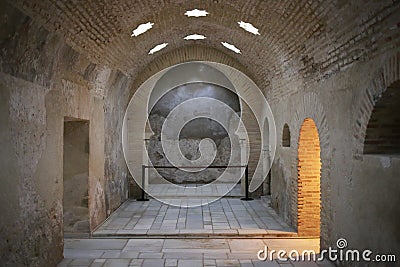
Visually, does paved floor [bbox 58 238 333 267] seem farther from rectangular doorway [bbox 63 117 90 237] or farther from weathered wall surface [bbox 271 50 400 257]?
weathered wall surface [bbox 271 50 400 257]

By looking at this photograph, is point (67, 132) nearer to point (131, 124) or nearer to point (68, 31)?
point (68, 31)

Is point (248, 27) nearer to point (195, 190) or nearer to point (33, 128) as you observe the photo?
point (33, 128)

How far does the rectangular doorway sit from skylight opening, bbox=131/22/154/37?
6.34 ft

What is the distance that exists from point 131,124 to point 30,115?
24.1 feet

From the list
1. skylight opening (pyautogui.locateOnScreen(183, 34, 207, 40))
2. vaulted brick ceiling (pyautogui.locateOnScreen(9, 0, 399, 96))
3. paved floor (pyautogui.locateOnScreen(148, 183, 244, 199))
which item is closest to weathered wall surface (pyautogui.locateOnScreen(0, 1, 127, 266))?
vaulted brick ceiling (pyautogui.locateOnScreen(9, 0, 399, 96))

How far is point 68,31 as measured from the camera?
5938mm

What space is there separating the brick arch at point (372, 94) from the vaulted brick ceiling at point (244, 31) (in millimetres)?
306

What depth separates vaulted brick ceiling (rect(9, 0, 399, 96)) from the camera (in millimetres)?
4828

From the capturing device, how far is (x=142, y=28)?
8.54 metres

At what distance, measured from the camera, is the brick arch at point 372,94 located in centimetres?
412

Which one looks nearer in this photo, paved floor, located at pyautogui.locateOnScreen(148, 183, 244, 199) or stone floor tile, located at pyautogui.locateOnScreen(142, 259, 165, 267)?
stone floor tile, located at pyautogui.locateOnScreen(142, 259, 165, 267)

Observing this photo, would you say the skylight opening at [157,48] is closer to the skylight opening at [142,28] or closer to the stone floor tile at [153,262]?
the skylight opening at [142,28]

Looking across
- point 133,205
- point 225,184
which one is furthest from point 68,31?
point 225,184

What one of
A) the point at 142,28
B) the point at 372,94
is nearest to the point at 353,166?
the point at 372,94
